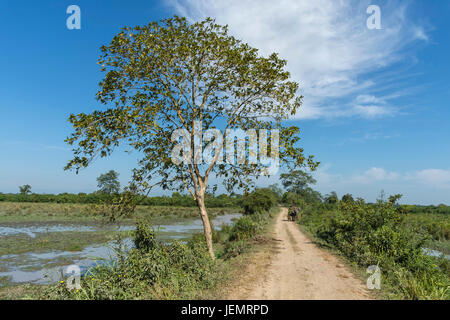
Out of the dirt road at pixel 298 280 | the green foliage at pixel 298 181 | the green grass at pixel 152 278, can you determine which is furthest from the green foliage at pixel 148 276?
the green foliage at pixel 298 181

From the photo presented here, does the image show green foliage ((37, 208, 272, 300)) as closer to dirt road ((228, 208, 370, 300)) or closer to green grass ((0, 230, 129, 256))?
dirt road ((228, 208, 370, 300))

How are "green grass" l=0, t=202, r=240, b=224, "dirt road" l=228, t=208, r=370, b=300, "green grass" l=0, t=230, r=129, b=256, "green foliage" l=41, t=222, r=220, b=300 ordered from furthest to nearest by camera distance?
"green grass" l=0, t=202, r=240, b=224
"green grass" l=0, t=230, r=129, b=256
"dirt road" l=228, t=208, r=370, b=300
"green foliage" l=41, t=222, r=220, b=300

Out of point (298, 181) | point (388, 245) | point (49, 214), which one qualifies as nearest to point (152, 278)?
point (388, 245)

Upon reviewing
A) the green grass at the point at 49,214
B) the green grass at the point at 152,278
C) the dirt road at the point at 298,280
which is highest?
the green grass at the point at 152,278

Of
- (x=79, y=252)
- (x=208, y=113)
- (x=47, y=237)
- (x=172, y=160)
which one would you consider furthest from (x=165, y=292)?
(x=47, y=237)

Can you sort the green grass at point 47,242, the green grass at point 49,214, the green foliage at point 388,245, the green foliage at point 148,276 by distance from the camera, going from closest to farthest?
the green foliage at point 148,276, the green foliage at point 388,245, the green grass at point 47,242, the green grass at point 49,214

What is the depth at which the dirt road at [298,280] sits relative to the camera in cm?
667

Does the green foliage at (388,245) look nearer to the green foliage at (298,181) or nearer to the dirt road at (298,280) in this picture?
the dirt road at (298,280)

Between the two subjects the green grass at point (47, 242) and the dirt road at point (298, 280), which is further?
the green grass at point (47, 242)

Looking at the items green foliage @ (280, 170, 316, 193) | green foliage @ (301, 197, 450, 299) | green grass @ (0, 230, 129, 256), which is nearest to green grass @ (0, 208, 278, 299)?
green foliage @ (301, 197, 450, 299)

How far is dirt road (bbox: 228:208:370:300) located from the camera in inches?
263

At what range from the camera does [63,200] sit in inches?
2479
